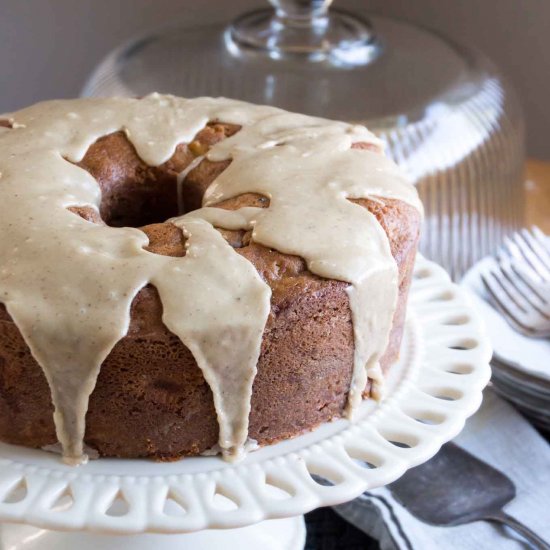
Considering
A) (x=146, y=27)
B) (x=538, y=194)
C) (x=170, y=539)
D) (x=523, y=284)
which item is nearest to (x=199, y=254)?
(x=170, y=539)

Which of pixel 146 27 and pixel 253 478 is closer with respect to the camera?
pixel 253 478

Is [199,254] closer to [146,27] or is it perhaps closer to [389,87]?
[389,87]

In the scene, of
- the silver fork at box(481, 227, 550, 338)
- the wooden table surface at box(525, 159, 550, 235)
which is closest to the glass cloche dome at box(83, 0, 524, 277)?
the wooden table surface at box(525, 159, 550, 235)

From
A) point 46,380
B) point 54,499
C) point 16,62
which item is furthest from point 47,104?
point 16,62

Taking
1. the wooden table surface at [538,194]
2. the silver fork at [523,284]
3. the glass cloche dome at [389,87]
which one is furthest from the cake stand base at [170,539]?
the wooden table surface at [538,194]

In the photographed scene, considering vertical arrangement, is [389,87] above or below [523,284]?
above

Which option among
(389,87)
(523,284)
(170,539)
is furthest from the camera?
(389,87)

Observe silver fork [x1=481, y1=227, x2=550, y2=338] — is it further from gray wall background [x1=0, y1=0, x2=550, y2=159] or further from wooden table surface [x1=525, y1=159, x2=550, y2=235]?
gray wall background [x1=0, y1=0, x2=550, y2=159]

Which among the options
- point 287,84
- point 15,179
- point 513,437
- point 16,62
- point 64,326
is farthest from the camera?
point 16,62

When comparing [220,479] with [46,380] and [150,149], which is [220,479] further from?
[150,149]
